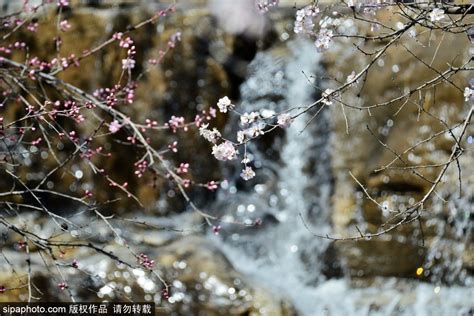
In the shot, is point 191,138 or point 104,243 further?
point 191,138

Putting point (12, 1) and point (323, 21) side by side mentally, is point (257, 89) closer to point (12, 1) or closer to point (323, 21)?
point (12, 1)

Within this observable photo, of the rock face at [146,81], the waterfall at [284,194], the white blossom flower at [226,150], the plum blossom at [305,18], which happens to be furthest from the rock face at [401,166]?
the white blossom flower at [226,150]

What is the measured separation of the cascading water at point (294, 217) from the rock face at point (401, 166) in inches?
8.2

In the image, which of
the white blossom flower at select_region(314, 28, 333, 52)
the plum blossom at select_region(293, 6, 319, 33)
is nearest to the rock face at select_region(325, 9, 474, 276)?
the plum blossom at select_region(293, 6, 319, 33)

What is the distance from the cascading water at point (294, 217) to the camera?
5.15 metres

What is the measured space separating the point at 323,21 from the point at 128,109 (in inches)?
146

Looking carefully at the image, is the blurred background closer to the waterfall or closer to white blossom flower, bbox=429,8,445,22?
the waterfall

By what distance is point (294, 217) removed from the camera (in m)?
6.19

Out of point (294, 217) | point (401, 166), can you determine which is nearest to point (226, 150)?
point (401, 166)

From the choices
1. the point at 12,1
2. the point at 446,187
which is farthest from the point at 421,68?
the point at 12,1

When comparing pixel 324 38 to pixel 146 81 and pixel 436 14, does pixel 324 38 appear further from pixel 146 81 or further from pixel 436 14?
pixel 146 81

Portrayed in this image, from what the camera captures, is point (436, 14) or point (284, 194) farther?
point (284, 194)

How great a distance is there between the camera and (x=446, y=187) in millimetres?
5215

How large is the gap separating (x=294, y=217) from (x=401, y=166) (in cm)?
132
